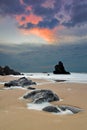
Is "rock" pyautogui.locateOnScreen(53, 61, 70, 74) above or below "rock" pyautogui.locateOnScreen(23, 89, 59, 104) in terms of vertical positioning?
above

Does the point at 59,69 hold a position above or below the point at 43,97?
above

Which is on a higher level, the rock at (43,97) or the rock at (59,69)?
the rock at (59,69)

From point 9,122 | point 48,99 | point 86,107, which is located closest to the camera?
point 9,122

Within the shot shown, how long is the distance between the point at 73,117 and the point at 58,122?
0.94 m

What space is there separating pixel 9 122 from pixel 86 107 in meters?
4.07

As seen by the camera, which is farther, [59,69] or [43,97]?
Result: [59,69]

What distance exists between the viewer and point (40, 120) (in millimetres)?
7109

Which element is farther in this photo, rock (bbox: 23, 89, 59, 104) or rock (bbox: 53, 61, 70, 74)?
rock (bbox: 53, 61, 70, 74)

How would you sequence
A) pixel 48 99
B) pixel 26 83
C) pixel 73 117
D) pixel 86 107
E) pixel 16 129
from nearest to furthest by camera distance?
pixel 16 129 < pixel 73 117 < pixel 86 107 < pixel 48 99 < pixel 26 83

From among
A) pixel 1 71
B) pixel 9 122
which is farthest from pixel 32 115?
pixel 1 71

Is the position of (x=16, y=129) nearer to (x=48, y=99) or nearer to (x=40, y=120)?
(x=40, y=120)

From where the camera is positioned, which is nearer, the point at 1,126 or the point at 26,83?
the point at 1,126

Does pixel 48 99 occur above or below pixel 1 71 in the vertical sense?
below

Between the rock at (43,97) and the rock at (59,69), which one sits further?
the rock at (59,69)
